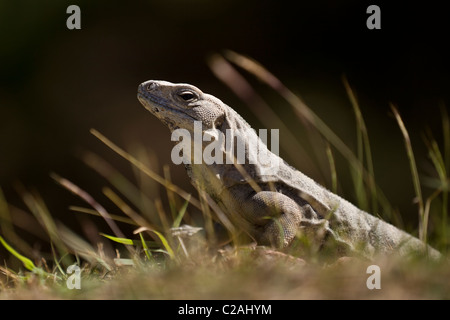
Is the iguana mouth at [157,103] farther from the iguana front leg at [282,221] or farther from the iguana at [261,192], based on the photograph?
the iguana front leg at [282,221]

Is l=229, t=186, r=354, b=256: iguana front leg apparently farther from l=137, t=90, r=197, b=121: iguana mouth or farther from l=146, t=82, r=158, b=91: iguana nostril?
l=146, t=82, r=158, b=91: iguana nostril

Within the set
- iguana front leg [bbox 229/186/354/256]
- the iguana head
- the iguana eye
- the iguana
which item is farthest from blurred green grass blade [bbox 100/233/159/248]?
the iguana eye

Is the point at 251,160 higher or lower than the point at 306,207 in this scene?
higher

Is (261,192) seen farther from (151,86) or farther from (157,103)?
(151,86)

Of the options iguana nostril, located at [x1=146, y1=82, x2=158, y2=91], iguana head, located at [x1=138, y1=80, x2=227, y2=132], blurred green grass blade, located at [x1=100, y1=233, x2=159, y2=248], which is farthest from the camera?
iguana nostril, located at [x1=146, y1=82, x2=158, y2=91]
